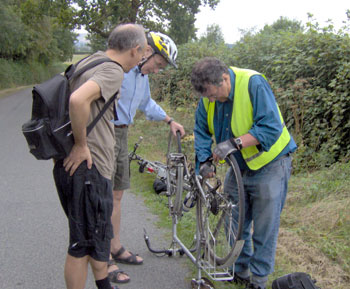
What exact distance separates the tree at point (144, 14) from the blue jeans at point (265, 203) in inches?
806

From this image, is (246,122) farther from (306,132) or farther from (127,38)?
(306,132)

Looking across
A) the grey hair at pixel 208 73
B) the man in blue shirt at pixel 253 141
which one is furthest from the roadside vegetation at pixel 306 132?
the grey hair at pixel 208 73

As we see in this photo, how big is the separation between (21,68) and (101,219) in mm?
38271

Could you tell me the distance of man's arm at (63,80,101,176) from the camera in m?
→ 2.22

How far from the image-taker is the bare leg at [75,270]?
8.55ft

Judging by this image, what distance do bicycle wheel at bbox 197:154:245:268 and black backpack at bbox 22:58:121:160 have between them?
1.18 meters

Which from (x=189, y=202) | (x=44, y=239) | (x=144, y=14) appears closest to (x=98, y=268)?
(x=189, y=202)

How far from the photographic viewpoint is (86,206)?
97.1 inches

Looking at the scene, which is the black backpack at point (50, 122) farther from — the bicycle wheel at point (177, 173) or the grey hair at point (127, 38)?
the bicycle wheel at point (177, 173)

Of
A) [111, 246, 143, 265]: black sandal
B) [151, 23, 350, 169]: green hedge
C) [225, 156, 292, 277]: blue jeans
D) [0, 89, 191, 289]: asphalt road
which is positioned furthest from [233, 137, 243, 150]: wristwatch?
[151, 23, 350, 169]: green hedge

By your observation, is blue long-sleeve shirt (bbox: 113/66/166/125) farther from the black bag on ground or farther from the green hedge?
the green hedge

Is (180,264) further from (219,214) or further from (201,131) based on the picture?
(201,131)

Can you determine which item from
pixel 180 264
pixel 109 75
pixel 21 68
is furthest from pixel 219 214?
pixel 21 68

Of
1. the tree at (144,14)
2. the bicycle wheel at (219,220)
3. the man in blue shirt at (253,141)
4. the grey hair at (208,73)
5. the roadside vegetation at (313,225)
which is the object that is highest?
the tree at (144,14)
